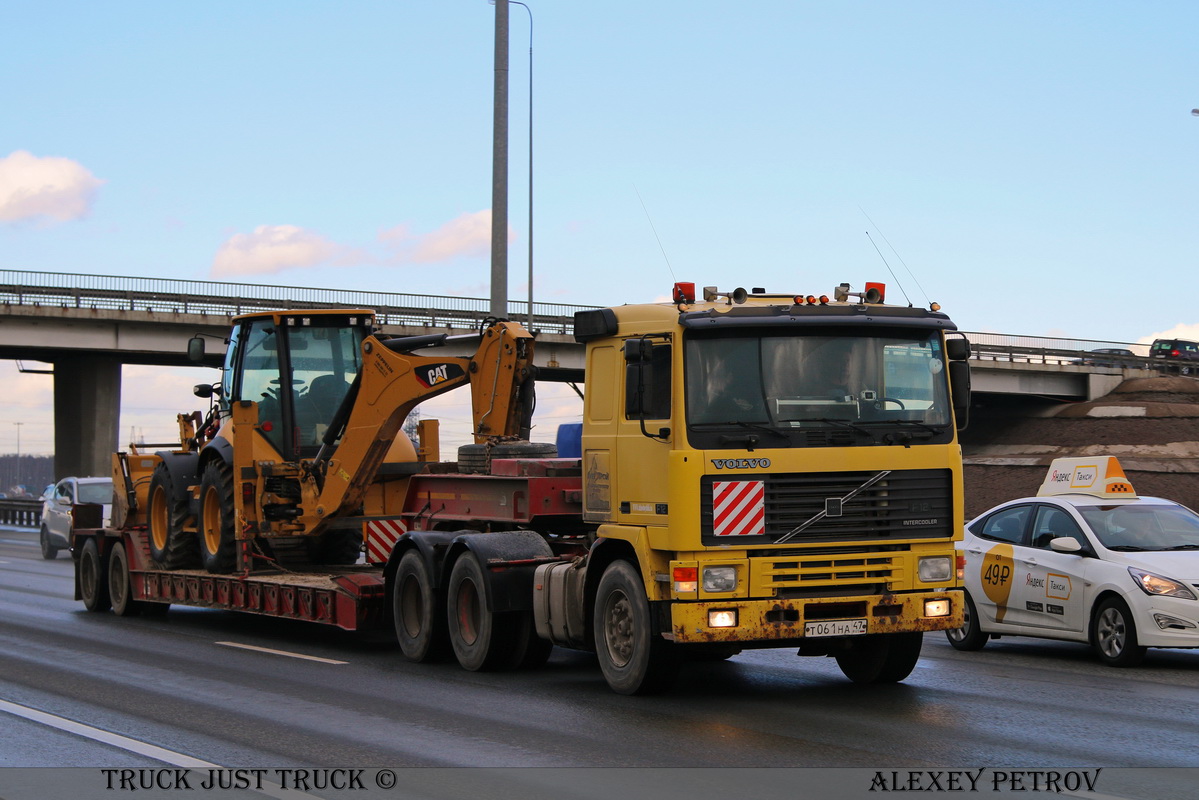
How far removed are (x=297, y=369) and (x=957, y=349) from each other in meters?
8.80

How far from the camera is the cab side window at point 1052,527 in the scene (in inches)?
532

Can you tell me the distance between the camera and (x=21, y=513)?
172ft

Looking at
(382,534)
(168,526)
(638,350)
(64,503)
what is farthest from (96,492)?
(638,350)

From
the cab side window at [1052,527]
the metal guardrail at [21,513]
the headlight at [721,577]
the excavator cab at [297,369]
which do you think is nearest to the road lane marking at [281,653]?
the excavator cab at [297,369]

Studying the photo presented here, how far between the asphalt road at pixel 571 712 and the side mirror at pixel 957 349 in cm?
250

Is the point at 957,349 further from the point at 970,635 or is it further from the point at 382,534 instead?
the point at 382,534

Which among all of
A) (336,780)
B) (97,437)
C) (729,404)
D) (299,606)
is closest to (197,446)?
(299,606)

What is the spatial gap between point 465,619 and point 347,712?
2.44 m

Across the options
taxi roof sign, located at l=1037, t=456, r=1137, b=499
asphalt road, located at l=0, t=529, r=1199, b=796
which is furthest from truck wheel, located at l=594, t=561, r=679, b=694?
taxi roof sign, located at l=1037, t=456, r=1137, b=499

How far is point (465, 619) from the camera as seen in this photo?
12617mm

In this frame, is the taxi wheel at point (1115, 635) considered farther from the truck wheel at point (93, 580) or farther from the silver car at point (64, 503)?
the silver car at point (64, 503)

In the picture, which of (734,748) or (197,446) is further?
(197,446)

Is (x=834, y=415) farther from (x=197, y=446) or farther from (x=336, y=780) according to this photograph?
(x=197, y=446)

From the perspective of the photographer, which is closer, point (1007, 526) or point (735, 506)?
point (735, 506)
